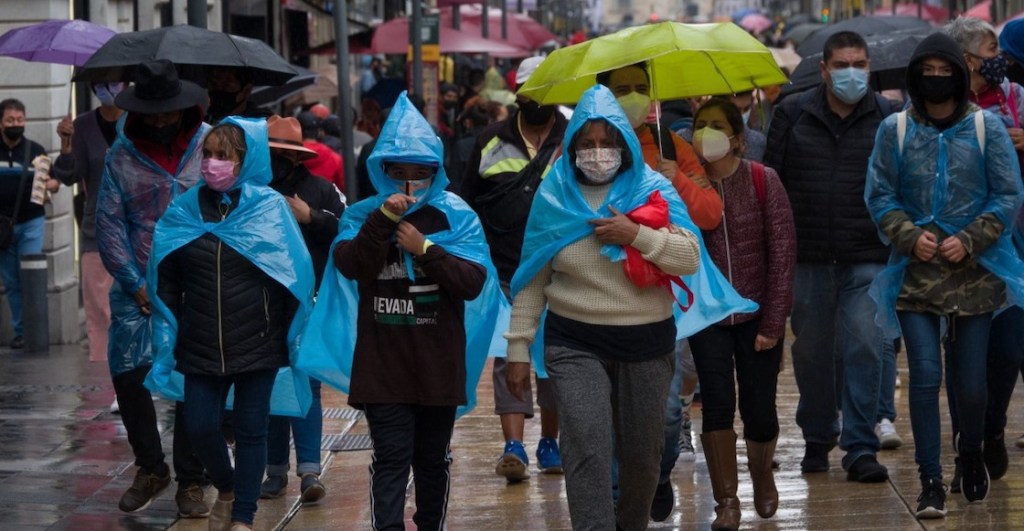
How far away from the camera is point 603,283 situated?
7.02 meters

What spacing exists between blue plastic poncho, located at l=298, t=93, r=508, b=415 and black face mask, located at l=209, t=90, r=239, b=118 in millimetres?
2515

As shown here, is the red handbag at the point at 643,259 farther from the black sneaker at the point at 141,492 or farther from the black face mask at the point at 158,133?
the black sneaker at the point at 141,492

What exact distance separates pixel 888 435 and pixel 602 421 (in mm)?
3643

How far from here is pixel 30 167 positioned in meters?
15.1

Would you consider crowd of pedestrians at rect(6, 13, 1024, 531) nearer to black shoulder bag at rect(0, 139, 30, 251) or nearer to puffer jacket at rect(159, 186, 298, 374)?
puffer jacket at rect(159, 186, 298, 374)

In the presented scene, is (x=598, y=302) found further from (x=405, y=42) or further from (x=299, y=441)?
(x=405, y=42)

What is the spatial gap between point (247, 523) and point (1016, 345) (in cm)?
343

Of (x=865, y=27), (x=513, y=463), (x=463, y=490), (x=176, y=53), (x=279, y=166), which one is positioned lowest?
(x=463, y=490)

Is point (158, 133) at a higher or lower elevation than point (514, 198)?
higher

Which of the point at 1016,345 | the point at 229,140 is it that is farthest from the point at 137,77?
the point at 1016,345

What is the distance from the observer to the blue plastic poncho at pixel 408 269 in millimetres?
7238

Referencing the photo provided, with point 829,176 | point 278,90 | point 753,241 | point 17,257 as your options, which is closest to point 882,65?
point 829,176

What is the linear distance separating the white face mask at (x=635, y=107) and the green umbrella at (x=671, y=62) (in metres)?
0.14

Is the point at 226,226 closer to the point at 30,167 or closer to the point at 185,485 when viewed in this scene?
the point at 185,485
